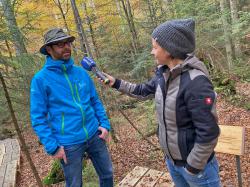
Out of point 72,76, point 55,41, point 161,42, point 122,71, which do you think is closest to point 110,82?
point 72,76

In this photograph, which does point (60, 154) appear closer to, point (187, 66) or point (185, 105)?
point (185, 105)

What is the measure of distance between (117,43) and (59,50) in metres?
15.9

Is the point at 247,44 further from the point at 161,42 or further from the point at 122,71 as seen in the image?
the point at 161,42

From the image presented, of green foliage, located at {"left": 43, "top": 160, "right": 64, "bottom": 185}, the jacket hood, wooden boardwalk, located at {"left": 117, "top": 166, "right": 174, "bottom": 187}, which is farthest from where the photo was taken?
green foliage, located at {"left": 43, "top": 160, "right": 64, "bottom": 185}

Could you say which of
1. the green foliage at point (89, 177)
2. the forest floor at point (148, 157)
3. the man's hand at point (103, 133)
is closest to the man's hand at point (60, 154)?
the man's hand at point (103, 133)

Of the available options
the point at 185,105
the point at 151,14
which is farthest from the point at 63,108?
the point at 151,14

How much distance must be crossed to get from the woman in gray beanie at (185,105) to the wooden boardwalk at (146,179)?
185cm

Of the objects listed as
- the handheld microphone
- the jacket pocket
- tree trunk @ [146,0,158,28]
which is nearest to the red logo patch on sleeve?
the jacket pocket

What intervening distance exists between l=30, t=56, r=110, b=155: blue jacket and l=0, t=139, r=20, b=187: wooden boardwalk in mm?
4618

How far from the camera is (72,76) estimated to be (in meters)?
3.29

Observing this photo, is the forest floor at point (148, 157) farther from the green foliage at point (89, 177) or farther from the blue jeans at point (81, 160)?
the blue jeans at point (81, 160)

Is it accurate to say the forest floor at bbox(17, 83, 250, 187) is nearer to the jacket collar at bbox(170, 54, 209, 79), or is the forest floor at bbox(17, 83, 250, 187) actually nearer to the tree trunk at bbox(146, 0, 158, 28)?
the jacket collar at bbox(170, 54, 209, 79)

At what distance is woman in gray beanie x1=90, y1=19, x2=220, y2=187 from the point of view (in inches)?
84.3

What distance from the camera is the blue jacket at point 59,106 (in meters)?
3.06
